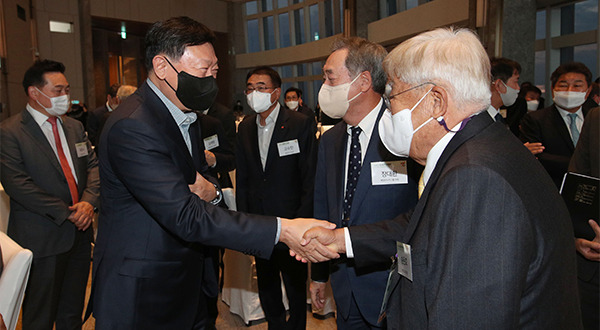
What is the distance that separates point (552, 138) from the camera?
3.54m

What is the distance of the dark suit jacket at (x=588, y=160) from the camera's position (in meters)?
2.19

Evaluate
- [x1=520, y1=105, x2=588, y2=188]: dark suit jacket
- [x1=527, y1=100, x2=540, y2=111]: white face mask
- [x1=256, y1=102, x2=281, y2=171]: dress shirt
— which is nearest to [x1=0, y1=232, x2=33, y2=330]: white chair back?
[x1=256, y1=102, x2=281, y2=171]: dress shirt

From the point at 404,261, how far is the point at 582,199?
1.35 meters

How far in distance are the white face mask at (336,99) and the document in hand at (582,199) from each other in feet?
3.77

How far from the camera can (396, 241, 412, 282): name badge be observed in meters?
1.20

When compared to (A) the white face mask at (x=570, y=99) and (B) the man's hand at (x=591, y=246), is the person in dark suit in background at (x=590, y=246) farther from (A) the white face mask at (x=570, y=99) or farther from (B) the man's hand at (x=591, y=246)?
(A) the white face mask at (x=570, y=99)

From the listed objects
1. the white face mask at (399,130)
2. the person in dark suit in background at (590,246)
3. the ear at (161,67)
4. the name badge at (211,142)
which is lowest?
the person in dark suit in background at (590,246)

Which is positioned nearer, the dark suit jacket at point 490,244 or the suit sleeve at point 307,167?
the dark suit jacket at point 490,244

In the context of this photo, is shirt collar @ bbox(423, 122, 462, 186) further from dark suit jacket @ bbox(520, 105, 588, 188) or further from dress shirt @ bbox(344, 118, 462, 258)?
dark suit jacket @ bbox(520, 105, 588, 188)

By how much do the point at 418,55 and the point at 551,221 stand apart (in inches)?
23.6

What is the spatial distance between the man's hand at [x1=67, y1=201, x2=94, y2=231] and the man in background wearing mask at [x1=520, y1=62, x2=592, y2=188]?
3.44m

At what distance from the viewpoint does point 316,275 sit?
2.38 meters

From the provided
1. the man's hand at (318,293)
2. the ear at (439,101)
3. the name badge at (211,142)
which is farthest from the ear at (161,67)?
the name badge at (211,142)

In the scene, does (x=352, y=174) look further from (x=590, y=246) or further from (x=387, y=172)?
(x=590, y=246)
